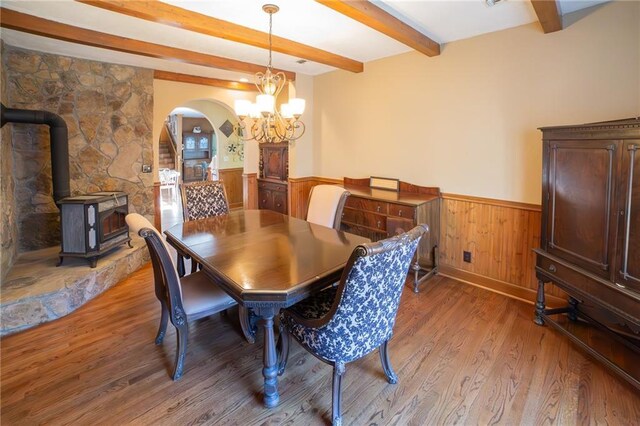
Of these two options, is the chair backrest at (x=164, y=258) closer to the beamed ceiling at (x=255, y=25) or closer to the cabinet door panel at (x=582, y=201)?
the beamed ceiling at (x=255, y=25)

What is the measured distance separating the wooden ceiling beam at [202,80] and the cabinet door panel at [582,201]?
4.59 metres

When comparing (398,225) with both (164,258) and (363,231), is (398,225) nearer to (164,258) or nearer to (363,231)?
(363,231)

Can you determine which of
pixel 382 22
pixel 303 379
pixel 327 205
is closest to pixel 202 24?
pixel 382 22

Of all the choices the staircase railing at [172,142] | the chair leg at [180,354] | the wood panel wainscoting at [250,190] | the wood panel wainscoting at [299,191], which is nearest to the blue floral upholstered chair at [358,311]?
the chair leg at [180,354]

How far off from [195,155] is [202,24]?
368 inches

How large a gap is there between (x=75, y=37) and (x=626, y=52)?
447 centimetres

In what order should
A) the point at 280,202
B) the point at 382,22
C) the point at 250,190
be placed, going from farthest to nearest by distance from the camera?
the point at 250,190 < the point at 280,202 < the point at 382,22

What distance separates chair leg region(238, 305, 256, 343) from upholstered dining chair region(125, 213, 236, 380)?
0.19 metres

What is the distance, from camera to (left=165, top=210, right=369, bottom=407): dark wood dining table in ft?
5.66

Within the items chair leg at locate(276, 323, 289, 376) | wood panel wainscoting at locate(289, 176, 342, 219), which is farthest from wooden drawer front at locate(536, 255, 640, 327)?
wood panel wainscoting at locate(289, 176, 342, 219)

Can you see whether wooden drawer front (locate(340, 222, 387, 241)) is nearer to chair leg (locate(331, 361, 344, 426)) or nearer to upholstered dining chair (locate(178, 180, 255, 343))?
upholstered dining chair (locate(178, 180, 255, 343))

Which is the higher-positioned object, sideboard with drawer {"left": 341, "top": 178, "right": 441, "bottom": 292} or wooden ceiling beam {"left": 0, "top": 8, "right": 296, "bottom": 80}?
wooden ceiling beam {"left": 0, "top": 8, "right": 296, "bottom": 80}

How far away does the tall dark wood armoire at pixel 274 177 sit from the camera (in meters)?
5.46

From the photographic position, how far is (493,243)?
3.42m
